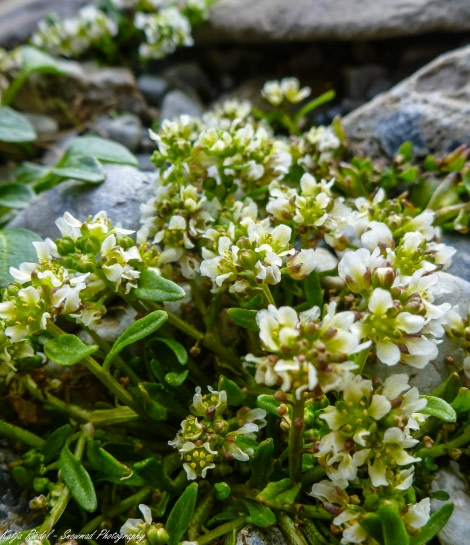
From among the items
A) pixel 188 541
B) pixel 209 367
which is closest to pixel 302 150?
pixel 209 367

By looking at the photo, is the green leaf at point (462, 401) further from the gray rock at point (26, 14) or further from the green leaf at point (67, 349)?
the gray rock at point (26, 14)

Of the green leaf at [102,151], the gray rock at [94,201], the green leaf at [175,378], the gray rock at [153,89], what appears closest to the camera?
the green leaf at [175,378]

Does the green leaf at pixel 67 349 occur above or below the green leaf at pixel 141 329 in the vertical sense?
above

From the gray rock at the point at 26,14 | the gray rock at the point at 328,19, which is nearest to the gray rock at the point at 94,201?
the gray rock at the point at 328,19

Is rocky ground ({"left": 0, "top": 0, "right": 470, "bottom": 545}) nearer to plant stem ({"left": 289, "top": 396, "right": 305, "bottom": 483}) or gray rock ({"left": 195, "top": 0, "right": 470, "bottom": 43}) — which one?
gray rock ({"left": 195, "top": 0, "right": 470, "bottom": 43})

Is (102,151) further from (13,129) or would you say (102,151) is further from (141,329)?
(141,329)

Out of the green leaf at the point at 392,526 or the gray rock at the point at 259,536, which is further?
the gray rock at the point at 259,536

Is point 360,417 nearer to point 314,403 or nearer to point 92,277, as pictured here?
point 314,403
